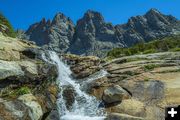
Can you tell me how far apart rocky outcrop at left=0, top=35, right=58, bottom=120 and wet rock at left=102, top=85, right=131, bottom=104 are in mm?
4849

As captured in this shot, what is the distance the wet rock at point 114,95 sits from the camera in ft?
102

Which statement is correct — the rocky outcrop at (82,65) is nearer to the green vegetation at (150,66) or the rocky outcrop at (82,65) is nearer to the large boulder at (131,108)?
the green vegetation at (150,66)

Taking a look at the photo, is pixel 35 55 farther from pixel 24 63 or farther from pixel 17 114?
pixel 17 114

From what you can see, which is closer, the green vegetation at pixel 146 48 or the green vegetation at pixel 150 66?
the green vegetation at pixel 150 66

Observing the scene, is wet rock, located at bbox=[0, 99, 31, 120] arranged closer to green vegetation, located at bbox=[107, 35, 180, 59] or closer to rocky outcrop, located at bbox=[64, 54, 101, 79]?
rocky outcrop, located at bbox=[64, 54, 101, 79]

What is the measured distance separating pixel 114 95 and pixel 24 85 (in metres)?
8.45

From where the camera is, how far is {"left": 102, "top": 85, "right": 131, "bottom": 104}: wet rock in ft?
102

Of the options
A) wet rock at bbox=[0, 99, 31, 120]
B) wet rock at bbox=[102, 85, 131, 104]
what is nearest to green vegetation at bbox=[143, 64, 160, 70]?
wet rock at bbox=[102, 85, 131, 104]

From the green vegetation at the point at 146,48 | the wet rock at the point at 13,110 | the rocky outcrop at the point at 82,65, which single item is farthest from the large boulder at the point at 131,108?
the green vegetation at the point at 146,48

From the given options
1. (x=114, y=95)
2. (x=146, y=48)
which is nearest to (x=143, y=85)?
(x=114, y=95)

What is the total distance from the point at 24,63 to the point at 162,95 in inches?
552

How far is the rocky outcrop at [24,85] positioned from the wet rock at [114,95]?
4.85 m

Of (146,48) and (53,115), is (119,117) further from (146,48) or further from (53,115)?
(146,48)

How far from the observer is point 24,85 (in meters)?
31.5
